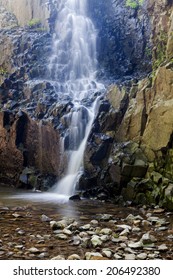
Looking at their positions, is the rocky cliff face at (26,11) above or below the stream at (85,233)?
above

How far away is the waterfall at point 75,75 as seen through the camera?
541 inches

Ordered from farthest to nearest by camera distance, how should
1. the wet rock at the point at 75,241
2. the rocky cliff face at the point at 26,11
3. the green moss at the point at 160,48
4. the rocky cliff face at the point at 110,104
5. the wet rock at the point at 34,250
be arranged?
the rocky cliff face at the point at 26,11 → the green moss at the point at 160,48 → the rocky cliff face at the point at 110,104 → the wet rock at the point at 75,241 → the wet rock at the point at 34,250

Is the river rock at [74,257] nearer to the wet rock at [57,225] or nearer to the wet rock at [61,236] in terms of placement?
the wet rock at [61,236]

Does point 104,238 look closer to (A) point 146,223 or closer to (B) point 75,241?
(B) point 75,241

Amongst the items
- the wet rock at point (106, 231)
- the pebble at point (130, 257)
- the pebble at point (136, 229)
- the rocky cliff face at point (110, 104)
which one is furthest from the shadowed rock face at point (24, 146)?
the pebble at point (130, 257)

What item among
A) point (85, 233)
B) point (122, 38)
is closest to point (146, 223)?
point (85, 233)

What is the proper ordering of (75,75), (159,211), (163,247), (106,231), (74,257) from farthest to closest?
(75,75) → (159,211) → (106,231) → (163,247) → (74,257)

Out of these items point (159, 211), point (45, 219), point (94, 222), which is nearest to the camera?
point (94, 222)

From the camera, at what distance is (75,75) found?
19.5m

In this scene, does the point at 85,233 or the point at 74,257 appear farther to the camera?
the point at 85,233

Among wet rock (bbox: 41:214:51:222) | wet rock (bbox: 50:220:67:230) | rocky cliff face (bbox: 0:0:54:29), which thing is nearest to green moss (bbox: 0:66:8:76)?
rocky cliff face (bbox: 0:0:54:29)

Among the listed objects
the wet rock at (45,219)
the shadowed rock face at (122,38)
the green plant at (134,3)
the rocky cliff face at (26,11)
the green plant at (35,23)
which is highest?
the rocky cliff face at (26,11)

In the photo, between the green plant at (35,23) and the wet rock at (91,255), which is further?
the green plant at (35,23)

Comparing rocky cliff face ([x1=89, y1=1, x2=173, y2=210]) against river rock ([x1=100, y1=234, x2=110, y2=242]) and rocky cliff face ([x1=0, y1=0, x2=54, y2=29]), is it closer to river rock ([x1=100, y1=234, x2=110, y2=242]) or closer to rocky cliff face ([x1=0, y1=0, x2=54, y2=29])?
river rock ([x1=100, y1=234, x2=110, y2=242])
